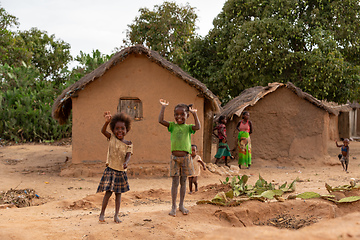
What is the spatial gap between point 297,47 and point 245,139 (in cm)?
613

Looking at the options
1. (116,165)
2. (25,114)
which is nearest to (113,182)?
(116,165)

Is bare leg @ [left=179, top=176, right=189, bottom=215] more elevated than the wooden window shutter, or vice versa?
the wooden window shutter

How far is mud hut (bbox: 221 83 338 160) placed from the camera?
1127cm

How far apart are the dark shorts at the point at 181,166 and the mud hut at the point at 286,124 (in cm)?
685

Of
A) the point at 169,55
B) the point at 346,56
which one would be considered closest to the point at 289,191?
the point at 346,56

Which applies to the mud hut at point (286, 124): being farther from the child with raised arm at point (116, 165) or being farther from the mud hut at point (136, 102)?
the child with raised arm at point (116, 165)

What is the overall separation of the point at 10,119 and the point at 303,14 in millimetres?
12758

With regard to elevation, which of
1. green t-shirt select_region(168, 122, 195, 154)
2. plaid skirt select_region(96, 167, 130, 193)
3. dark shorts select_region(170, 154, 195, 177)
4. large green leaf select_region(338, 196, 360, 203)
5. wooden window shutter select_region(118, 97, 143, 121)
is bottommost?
large green leaf select_region(338, 196, 360, 203)

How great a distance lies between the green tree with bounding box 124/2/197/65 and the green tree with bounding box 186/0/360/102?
21.1ft

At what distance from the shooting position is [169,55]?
20828mm

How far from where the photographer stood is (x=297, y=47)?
14609 millimetres

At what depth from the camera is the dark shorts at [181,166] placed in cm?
457

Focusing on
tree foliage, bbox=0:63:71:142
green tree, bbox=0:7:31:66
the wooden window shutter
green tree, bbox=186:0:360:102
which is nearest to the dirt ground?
the wooden window shutter

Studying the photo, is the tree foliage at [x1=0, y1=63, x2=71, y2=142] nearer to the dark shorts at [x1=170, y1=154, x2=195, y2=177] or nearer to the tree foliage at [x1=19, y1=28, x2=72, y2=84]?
the tree foliage at [x1=19, y1=28, x2=72, y2=84]
